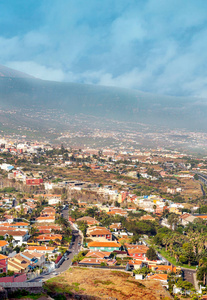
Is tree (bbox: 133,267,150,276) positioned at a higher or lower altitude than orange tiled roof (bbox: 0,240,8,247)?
lower

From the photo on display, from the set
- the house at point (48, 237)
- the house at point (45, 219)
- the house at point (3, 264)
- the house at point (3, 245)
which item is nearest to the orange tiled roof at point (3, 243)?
the house at point (3, 245)

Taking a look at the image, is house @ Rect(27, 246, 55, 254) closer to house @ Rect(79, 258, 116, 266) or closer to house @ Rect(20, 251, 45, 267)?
house @ Rect(20, 251, 45, 267)

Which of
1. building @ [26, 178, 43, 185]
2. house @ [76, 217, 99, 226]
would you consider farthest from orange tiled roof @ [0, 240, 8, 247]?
building @ [26, 178, 43, 185]

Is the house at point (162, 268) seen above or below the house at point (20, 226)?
below

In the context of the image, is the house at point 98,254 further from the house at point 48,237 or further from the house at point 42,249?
the house at point 48,237

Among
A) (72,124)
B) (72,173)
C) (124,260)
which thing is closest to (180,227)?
(124,260)


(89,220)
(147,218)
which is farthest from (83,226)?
(147,218)

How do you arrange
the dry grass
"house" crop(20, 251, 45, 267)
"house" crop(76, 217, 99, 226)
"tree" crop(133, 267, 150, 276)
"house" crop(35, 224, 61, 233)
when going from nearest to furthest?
the dry grass, "tree" crop(133, 267, 150, 276), "house" crop(20, 251, 45, 267), "house" crop(35, 224, 61, 233), "house" crop(76, 217, 99, 226)
